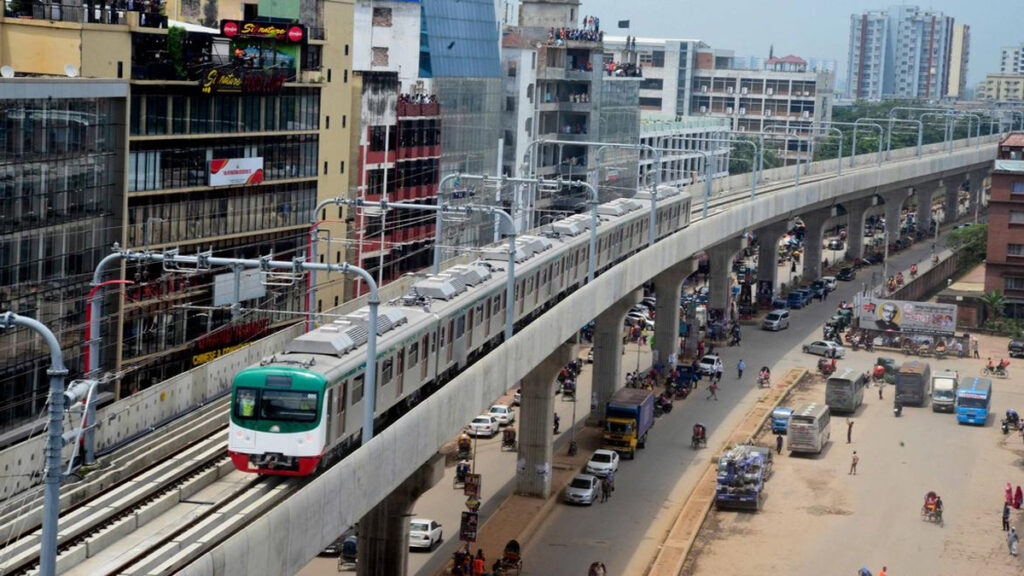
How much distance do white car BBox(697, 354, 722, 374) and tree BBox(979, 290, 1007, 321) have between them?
27.2m

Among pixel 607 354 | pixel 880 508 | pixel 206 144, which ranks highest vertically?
pixel 206 144

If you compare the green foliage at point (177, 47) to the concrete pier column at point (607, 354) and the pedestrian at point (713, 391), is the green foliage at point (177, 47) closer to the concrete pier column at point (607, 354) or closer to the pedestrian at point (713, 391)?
the concrete pier column at point (607, 354)

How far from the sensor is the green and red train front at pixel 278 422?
102ft

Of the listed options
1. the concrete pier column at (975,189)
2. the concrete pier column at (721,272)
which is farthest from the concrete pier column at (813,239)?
the concrete pier column at (975,189)

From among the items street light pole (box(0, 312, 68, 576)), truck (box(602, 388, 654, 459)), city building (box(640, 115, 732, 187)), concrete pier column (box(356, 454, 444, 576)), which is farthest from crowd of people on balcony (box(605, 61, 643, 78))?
street light pole (box(0, 312, 68, 576))

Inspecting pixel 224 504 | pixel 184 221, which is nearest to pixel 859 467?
pixel 184 221

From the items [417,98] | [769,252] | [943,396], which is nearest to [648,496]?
[943,396]

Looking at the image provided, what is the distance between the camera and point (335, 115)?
220 feet

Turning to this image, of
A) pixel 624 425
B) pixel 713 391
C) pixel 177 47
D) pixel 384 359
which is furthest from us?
pixel 713 391

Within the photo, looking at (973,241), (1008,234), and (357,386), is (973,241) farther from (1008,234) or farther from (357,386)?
(357,386)

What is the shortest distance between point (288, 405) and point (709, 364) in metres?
53.8

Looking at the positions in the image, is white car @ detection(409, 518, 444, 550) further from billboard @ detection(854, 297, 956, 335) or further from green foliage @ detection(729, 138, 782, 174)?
green foliage @ detection(729, 138, 782, 174)

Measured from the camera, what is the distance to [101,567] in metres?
25.7

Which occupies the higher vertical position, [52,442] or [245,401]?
[52,442]
